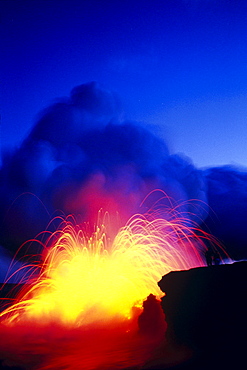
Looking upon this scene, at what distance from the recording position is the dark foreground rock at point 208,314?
510 inches

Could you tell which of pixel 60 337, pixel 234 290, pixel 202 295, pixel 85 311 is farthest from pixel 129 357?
pixel 85 311

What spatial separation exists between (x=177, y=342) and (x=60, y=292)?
2222cm

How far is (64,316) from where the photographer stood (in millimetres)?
30797

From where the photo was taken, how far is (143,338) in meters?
20.9

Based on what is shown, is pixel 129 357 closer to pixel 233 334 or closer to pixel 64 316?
pixel 233 334

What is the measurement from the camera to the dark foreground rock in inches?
510

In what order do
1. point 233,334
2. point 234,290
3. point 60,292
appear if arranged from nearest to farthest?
1. point 233,334
2. point 234,290
3. point 60,292

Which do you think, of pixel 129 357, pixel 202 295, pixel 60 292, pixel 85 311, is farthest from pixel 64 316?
pixel 202 295

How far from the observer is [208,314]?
15.2m

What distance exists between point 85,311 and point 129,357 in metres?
15.3

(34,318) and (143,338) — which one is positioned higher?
(34,318)

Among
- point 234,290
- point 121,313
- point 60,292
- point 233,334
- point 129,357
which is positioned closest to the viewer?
point 233,334

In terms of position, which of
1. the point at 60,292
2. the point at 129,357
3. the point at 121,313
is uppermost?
the point at 60,292

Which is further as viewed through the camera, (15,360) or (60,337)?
(60,337)
